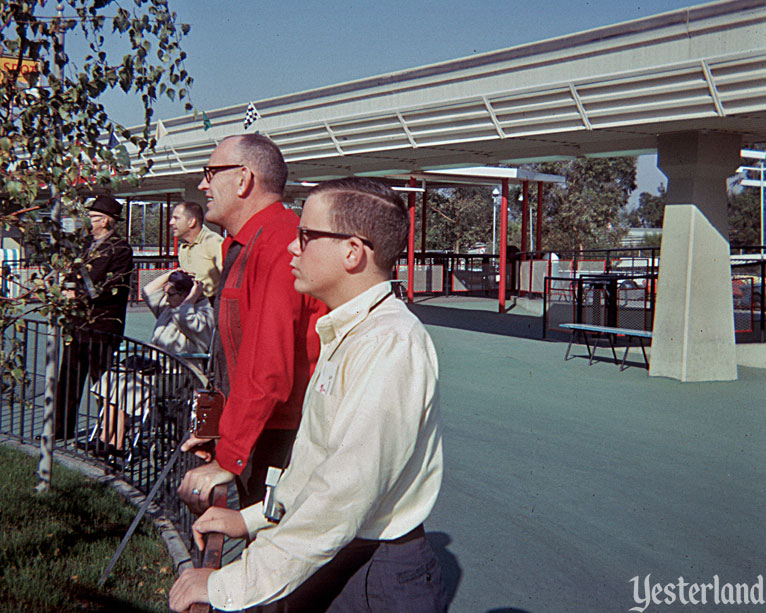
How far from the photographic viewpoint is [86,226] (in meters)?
3.78

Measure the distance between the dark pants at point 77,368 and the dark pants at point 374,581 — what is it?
446cm

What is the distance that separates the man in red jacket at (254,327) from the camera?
261 centimetres

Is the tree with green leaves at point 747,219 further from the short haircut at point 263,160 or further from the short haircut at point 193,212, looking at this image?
the short haircut at point 263,160

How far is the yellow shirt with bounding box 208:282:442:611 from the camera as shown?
170 cm

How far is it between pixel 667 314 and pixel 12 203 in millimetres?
9257

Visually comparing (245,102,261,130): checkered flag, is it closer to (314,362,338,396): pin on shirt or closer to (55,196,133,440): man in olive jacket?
(55,196,133,440): man in olive jacket

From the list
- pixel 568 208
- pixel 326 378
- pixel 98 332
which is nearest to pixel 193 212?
pixel 98 332

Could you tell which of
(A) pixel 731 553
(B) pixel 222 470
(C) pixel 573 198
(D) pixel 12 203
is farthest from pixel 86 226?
(C) pixel 573 198

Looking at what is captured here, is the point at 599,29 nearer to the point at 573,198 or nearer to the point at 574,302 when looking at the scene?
the point at 574,302

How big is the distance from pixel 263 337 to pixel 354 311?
2.44 ft

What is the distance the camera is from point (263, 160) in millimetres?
3242

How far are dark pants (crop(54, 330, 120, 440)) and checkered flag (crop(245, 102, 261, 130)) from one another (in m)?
13.0

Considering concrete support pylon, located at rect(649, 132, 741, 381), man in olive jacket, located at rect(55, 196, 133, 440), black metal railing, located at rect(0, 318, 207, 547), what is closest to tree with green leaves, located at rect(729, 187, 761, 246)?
concrete support pylon, located at rect(649, 132, 741, 381)

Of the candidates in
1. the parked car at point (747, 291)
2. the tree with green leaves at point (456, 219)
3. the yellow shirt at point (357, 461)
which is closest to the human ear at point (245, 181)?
A: the yellow shirt at point (357, 461)
